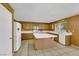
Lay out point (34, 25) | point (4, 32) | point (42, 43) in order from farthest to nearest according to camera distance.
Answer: point (34, 25)
point (42, 43)
point (4, 32)

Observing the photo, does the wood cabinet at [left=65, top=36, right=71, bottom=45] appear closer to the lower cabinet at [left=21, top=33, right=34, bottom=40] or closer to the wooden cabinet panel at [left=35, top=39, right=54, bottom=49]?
the wooden cabinet panel at [left=35, top=39, right=54, bottom=49]

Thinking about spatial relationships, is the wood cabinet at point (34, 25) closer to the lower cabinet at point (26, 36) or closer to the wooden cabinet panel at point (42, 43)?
the lower cabinet at point (26, 36)

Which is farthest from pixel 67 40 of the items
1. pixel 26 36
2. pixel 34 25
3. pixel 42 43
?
pixel 34 25

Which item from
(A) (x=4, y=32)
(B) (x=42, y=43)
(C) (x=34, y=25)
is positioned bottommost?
(B) (x=42, y=43)

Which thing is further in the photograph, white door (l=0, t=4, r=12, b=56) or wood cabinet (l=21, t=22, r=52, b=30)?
wood cabinet (l=21, t=22, r=52, b=30)

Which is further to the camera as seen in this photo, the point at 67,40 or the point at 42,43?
the point at 67,40

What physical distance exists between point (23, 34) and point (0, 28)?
6228mm

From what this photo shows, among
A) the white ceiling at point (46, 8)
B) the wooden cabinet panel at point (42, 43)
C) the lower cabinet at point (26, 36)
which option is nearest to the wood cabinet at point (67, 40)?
the wooden cabinet panel at point (42, 43)

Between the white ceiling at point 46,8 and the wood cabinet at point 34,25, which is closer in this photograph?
the white ceiling at point 46,8

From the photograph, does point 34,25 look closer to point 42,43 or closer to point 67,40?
point 67,40

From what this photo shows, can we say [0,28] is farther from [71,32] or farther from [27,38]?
[27,38]

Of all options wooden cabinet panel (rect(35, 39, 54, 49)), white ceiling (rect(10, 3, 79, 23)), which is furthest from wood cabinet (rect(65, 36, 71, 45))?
white ceiling (rect(10, 3, 79, 23))

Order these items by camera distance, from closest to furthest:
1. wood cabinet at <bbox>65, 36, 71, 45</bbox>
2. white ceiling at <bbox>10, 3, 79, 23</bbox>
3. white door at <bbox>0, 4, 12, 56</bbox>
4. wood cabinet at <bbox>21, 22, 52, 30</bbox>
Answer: white door at <bbox>0, 4, 12, 56</bbox>
white ceiling at <bbox>10, 3, 79, 23</bbox>
wood cabinet at <bbox>65, 36, 71, 45</bbox>
wood cabinet at <bbox>21, 22, 52, 30</bbox>

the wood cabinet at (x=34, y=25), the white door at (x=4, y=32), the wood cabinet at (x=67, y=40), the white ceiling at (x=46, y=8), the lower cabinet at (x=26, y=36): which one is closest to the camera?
the white door at (x=4, y=32)
